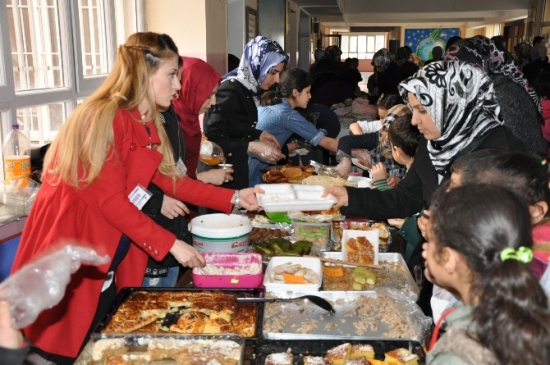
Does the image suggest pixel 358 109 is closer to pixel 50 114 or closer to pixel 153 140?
pixel 50 114

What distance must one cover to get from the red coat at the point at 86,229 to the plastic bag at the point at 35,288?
702mm

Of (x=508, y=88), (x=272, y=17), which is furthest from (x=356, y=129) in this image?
(x=272, y=17)

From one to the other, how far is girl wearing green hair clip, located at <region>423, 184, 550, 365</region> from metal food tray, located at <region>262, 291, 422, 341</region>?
53 cm

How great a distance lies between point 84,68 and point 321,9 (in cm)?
901

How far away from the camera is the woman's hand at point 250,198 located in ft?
7.77

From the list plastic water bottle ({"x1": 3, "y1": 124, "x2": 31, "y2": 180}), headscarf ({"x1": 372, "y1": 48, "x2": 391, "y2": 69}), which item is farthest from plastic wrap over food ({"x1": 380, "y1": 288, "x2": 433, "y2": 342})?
headscarf ({"x1": 372, "y1": 48, "x2": 391, "y2": 69})

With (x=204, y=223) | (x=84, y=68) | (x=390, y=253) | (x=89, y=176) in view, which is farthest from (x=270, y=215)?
(x=84, y=68)

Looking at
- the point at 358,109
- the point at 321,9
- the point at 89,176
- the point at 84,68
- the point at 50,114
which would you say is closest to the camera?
the point at 89,176

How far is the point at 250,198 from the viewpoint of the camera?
2371 mm

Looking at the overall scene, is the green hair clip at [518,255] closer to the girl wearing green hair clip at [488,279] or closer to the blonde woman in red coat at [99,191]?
the girl wearing green hair clip at [488,279]

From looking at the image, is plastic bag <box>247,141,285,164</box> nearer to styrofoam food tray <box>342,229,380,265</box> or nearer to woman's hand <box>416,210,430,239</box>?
styrofoam food tray <box>342,229,380,265</box>

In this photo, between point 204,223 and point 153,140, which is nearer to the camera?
point 153,140

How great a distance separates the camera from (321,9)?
11.7 m

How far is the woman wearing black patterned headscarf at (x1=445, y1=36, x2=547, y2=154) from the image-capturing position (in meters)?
2.97
